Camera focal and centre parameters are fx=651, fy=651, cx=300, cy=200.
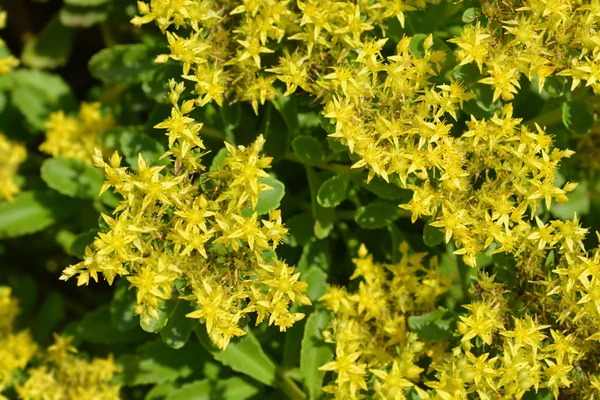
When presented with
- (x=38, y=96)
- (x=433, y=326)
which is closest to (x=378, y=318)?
(x=433, y=326)

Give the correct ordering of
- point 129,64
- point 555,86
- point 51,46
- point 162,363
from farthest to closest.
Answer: point 51,46 → point 129,64 → point 162,363 → point 555,86

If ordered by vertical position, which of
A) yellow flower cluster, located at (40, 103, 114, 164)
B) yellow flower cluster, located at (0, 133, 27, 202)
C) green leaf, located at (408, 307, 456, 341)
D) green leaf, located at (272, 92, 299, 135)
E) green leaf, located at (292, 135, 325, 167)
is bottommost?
yellow flower cluster, located at (0, 133, 27, 202)

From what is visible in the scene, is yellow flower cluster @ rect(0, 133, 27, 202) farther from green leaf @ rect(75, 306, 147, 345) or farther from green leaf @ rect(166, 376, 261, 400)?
green leaf @ rect(166, 376, 261, 400)

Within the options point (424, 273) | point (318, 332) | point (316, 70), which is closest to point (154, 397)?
point (318, 332)

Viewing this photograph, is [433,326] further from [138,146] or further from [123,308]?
[138,146]

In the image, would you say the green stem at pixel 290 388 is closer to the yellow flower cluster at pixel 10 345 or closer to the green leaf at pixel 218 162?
the green leaf at pixel 218 162

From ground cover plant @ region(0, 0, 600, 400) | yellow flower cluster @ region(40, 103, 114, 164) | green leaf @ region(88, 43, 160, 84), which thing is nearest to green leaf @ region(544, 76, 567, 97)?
ground cover plant @ region(0, 0, 600, 400)
